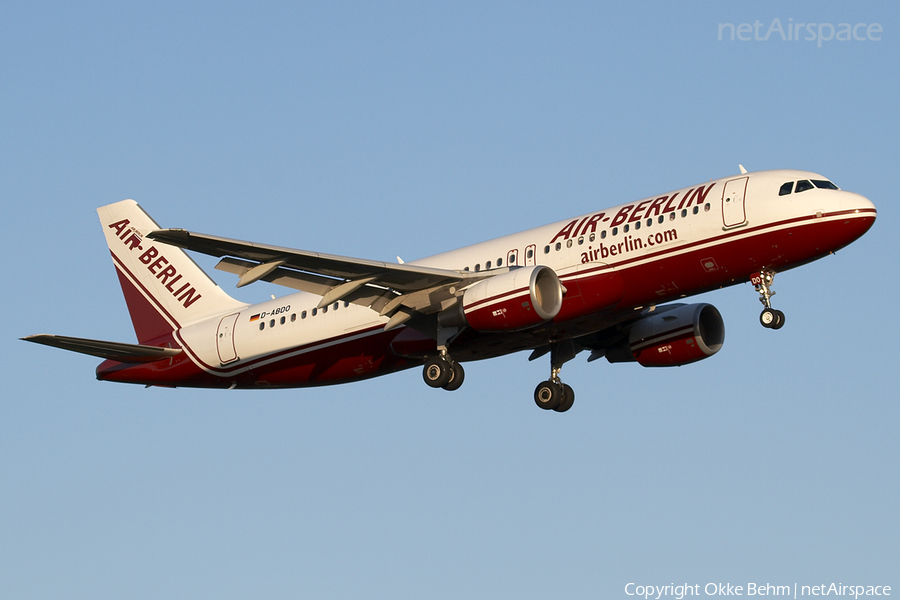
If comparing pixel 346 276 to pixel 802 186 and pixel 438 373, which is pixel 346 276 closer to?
pixel 438 373

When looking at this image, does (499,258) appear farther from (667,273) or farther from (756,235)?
(756,235)

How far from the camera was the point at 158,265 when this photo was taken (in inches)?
1746

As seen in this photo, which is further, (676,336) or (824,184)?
(676,336)

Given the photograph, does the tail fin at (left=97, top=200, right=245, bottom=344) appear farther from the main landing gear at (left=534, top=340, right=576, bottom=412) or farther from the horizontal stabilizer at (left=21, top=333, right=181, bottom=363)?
the main landing gear at (left=534, top=340, right=576, bottom=412)

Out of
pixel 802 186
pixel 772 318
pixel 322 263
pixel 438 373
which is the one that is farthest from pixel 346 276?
pixel 802 186

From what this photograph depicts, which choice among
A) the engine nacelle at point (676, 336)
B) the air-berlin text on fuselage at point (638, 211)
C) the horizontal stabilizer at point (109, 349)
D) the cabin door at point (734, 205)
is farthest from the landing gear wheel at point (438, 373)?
the horizontal stabilizer at point (109, 349)

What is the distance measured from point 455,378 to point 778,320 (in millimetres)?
9439

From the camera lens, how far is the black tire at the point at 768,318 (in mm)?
33469

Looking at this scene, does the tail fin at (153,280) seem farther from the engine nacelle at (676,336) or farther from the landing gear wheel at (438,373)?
the engine nacelle at (676,336)

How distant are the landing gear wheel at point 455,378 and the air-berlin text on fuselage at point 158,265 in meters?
11.7

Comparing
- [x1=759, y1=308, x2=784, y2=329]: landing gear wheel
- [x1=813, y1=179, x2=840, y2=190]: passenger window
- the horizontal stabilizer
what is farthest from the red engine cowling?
the horizontal stabilizer

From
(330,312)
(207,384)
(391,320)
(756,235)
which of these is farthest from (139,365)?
(756,235)

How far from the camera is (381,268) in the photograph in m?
34.0

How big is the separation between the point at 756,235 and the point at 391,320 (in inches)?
428
